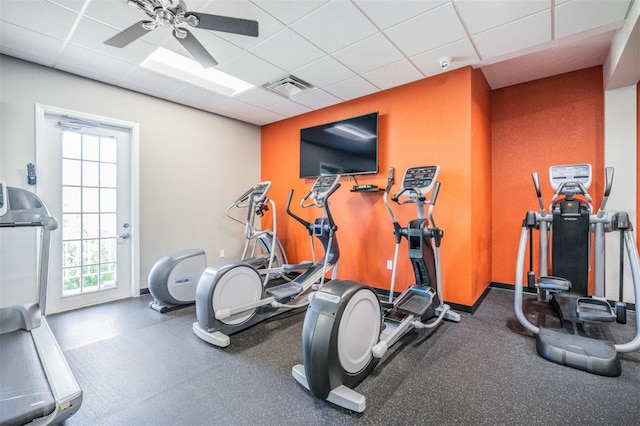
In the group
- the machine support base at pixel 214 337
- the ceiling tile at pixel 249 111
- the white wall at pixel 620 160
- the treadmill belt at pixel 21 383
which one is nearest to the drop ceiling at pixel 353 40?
the white wall at pixel 620 160

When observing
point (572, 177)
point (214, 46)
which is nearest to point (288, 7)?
point (214, 46)

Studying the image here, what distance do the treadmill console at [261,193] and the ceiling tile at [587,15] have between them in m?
3.66

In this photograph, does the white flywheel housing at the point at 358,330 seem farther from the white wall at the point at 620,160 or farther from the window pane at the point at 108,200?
the window pane at the point at 108,200

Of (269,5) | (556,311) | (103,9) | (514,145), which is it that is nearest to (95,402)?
(103,9)

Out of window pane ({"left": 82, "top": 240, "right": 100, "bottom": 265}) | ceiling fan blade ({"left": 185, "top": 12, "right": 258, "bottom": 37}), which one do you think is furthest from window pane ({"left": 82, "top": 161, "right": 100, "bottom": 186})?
ceiling fan blade ({"left": 185, "top": 12, "right": 258, "bottom": 37})

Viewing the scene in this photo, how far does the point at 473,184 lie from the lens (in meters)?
3.49

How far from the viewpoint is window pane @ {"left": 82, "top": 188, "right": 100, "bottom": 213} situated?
3.74 metres

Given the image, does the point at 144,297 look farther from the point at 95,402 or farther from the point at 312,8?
the point at 312,8

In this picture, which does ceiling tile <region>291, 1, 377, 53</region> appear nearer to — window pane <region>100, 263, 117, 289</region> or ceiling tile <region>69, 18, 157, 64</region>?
ceiling tile <region>69, 18, 157, 64</region>

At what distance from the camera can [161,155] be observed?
4363 mm

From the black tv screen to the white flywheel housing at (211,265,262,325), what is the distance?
2262 millimetres

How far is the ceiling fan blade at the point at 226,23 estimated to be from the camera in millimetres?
2029

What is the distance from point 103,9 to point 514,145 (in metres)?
5.10

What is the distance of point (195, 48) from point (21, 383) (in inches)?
102
